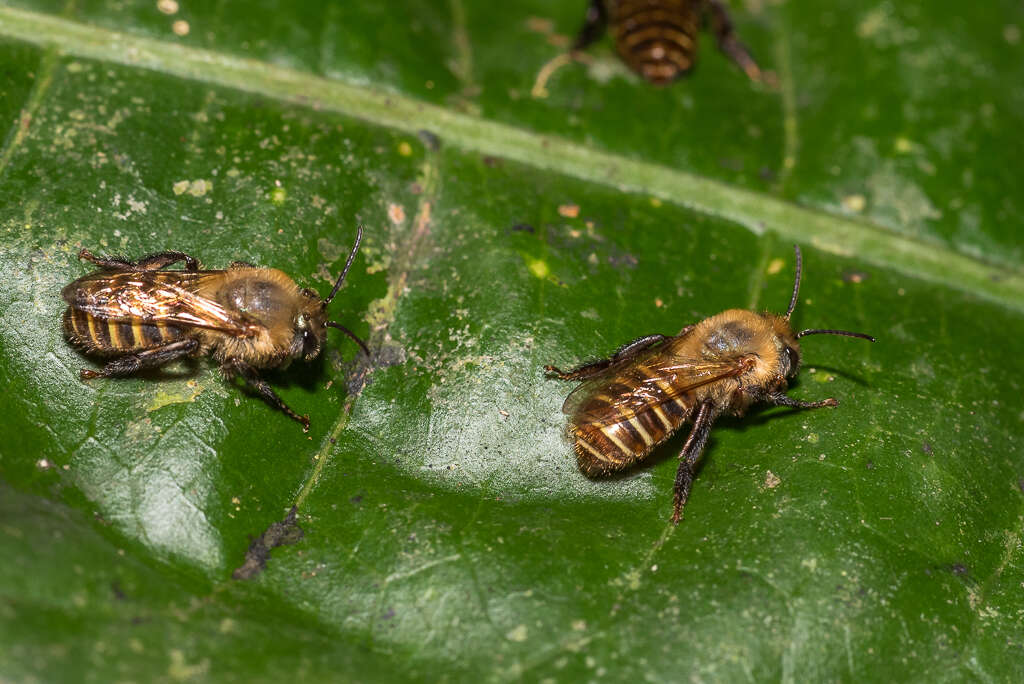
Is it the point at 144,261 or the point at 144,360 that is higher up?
the point at 144,261

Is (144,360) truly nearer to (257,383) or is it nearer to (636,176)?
(257,383)

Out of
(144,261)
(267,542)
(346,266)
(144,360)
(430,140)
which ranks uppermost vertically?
(430,140)

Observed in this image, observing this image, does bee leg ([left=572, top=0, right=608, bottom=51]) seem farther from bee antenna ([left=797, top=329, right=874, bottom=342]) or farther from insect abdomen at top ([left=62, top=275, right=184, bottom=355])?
insect abdomen at top ([left=62, top=275, right=184, bottom=355])

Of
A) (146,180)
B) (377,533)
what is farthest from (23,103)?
(377,533)

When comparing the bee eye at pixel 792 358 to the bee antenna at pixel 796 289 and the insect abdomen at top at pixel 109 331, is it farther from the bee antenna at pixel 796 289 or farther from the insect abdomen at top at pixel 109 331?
the insect abdomen at top at pixel 109 331

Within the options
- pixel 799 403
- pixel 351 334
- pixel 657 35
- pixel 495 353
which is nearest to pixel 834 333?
pixel 799 403

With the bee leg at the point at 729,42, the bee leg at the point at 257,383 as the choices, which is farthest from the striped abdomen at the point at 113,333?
the bee leg at the point at 729,42

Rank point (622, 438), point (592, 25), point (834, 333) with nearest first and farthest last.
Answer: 1. point (622, 438)
2. point (834, 333)
3. point (592, 25)
